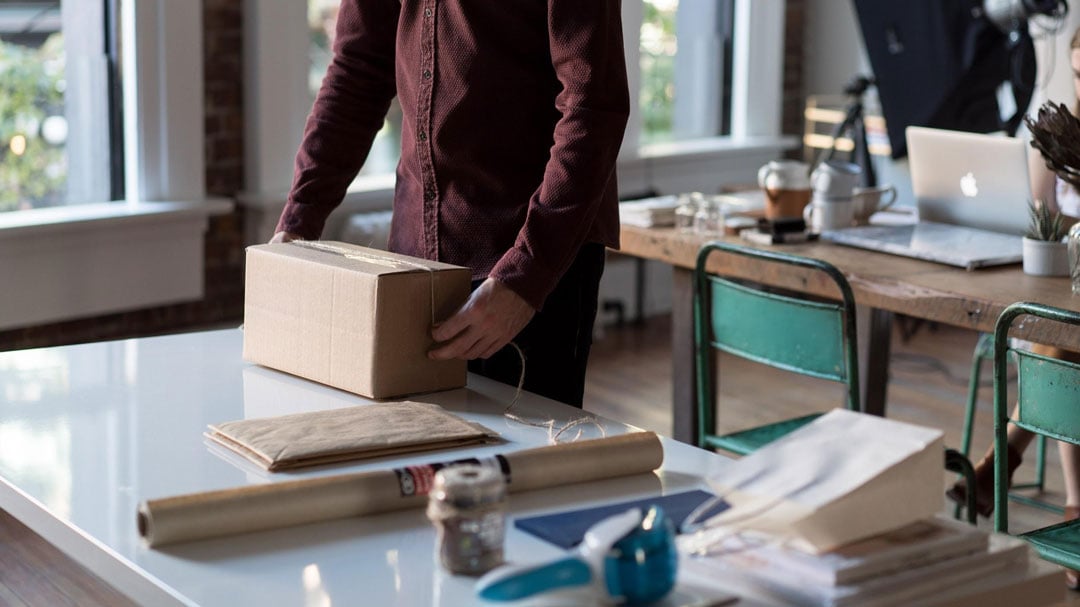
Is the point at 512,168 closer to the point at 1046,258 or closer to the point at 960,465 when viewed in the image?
the point at 960,465

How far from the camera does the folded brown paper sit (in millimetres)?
1459

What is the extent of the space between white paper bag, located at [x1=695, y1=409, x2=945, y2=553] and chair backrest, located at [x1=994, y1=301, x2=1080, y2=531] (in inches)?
36.4

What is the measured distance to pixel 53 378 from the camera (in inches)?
72.0

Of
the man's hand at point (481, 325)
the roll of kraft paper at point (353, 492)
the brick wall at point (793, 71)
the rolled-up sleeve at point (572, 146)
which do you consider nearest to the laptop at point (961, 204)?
the rolled-up sleeve at point (572, 146)

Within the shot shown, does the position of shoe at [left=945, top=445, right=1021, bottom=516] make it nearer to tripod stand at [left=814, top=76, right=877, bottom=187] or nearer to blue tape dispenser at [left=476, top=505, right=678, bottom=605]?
tripod stand at [left=814, top=76, right=877, bottom=187]

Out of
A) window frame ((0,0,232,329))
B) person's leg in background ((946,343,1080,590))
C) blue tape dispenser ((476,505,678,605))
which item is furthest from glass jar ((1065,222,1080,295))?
window frame ((0,0,232,329))

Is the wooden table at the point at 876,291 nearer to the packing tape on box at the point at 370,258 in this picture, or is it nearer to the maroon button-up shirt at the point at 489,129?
the maroon button-up shirt at the point at 489,129

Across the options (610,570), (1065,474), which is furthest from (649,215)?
(610,570)

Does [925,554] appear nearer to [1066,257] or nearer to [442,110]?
[442,110]

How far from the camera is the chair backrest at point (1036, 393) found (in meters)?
2.10

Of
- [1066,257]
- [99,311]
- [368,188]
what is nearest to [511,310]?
[1066,257]

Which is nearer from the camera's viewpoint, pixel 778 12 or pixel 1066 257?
pixel 1066 257

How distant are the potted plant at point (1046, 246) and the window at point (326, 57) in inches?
89.3

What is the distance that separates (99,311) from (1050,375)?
113 inches
